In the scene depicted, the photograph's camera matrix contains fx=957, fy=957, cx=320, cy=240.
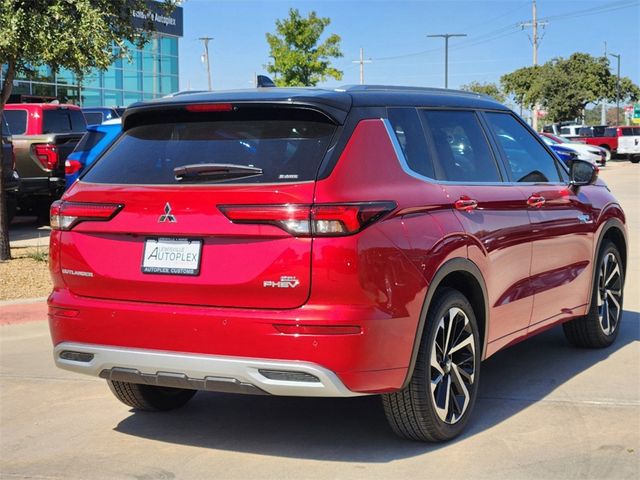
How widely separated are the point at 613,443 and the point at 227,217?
2310mm

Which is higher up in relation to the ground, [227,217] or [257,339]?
[227,217]

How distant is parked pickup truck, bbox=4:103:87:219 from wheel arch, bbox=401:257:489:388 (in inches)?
479

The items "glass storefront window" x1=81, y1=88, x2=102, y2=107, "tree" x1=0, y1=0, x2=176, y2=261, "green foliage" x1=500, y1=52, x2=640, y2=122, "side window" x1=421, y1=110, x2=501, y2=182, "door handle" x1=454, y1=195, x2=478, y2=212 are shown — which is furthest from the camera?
"green foliage" x1=500, y1=52, x2=640, y2=122

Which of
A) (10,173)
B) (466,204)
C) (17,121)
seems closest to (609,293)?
(466,204)

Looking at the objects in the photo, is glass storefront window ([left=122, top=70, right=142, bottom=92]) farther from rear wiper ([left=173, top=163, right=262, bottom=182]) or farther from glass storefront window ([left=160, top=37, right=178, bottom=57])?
rear wiper ([left=173, top=163, right=262, bottom=182])

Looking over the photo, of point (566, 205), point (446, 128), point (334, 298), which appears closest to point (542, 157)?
point (566, 205)

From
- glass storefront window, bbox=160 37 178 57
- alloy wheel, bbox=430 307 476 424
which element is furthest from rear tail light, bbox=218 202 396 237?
glass storefront window, bbox=160 37 178 57

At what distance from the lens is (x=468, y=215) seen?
5.05 m

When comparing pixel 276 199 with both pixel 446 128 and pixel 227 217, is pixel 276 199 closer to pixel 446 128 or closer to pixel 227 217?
pixel 227 217

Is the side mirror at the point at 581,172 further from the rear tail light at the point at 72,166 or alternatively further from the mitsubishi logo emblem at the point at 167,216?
the rear tail light at the point at 72,166

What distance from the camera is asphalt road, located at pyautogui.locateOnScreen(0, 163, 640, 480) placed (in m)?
4.61

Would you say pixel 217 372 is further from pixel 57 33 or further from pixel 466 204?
pixel 57 33

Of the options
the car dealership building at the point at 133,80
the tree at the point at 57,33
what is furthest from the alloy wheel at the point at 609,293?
the car dealership building at the point at 133,80

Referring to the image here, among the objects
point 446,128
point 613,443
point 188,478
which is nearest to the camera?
point 188,478
